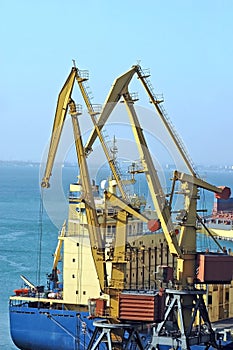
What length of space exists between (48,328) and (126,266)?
5564 mm

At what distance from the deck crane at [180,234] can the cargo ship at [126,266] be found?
0.03 m

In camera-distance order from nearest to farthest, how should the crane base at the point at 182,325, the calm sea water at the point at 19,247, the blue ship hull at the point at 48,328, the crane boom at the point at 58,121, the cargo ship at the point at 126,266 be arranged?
1. the cargo ship at the point at 126,266
2. the crane base at the point at 182,325
3. the crane boom at the point at 58,121
4. the blue ship hull at the point at 48,328
5. the calm sea water at the point at 19,247

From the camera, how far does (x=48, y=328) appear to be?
114 ft

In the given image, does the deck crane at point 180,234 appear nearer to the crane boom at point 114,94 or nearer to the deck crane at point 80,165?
the crane boom at point 114,94

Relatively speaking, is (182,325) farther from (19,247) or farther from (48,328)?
(19,247)

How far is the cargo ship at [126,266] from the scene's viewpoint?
1089 inches

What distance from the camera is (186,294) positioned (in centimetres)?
2906

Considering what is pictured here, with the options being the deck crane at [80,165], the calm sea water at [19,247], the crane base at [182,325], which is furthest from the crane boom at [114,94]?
the crane base at [182,325]

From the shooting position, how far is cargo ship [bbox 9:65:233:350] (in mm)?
27672

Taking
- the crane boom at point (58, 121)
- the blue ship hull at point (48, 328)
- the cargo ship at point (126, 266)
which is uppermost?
the crane boom at point (58, 121)

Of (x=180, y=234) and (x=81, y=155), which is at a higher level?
(x=81, y=155)

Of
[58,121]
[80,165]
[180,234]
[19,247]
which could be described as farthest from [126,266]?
[19,247]

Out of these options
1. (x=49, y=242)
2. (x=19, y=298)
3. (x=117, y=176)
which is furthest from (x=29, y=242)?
(x=117, y=176)

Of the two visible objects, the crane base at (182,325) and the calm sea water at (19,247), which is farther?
the calm sea water at (19,247)
